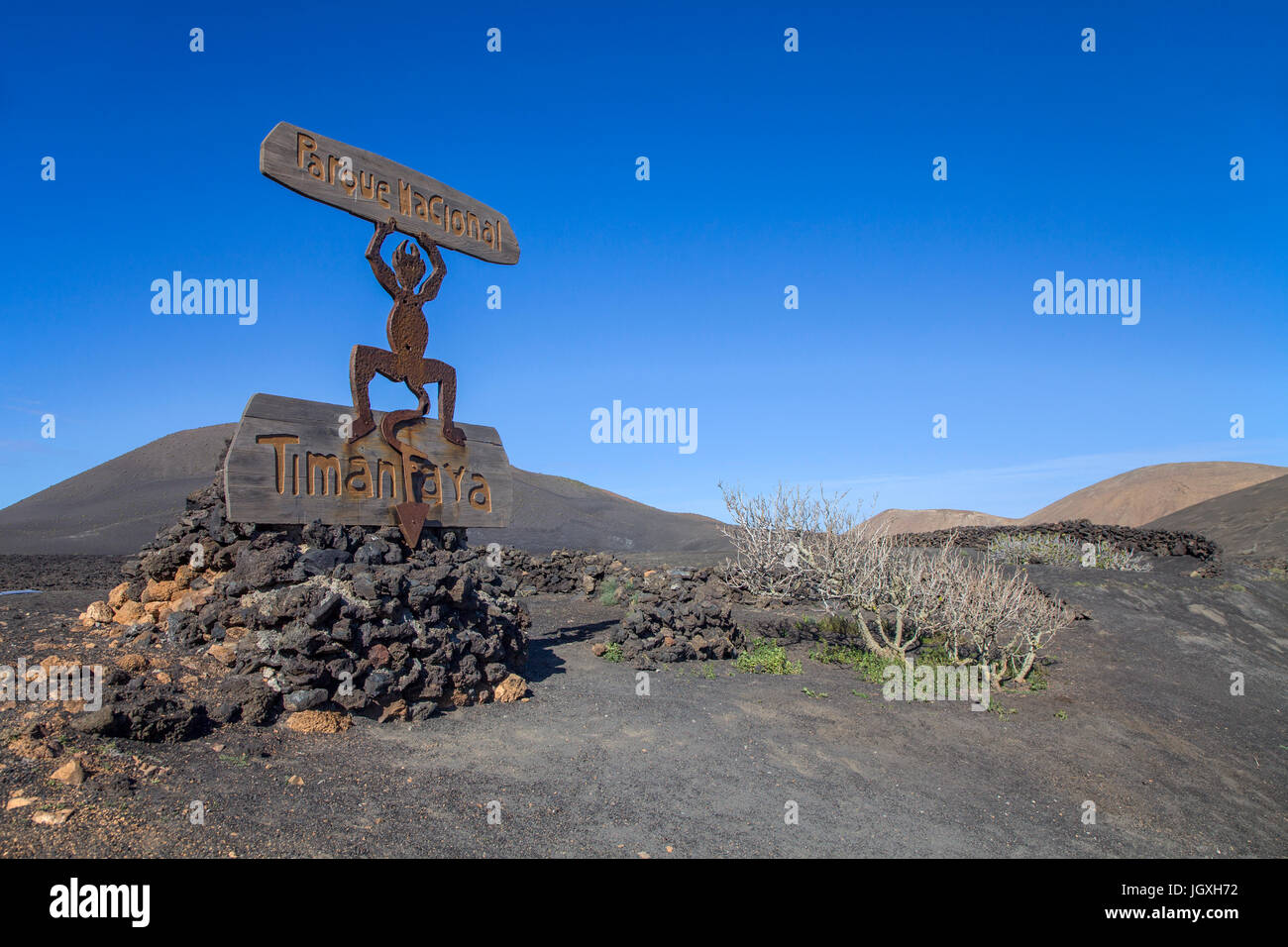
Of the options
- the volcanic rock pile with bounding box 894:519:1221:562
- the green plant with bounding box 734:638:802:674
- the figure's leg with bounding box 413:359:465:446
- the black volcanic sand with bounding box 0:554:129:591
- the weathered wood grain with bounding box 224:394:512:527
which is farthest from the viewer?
the volcanic rock pile with bounding box 894:519:1221:562

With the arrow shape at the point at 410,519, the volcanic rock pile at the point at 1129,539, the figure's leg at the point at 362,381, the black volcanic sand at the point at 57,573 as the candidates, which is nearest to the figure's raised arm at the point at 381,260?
the figure's leg at the point at 362,381

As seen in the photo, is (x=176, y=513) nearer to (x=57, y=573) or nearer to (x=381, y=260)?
(x=57, y=573)

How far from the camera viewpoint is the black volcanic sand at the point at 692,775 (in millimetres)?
4238

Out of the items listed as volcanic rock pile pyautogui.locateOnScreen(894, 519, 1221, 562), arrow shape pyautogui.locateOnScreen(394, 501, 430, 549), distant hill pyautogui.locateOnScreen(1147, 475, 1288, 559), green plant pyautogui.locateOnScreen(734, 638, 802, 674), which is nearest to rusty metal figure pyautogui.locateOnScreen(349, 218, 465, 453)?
arrow shape pyautogui.locateOnScreen(394, 501, 430, 549)

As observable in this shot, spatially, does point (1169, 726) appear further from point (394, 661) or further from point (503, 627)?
point (394, 661)

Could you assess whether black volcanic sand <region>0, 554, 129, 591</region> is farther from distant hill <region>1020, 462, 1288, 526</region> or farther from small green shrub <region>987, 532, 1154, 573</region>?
distant hill <region>1020, 462, 1288, 526</region>

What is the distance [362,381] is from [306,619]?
8.13 ft

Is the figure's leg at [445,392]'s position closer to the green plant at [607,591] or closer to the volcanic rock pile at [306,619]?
the volcanic rock pile at [306,619]

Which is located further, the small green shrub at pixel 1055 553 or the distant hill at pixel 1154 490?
the distant hill at pixel 1154 490

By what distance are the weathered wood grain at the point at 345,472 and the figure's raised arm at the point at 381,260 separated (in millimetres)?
1350

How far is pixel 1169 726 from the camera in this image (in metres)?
8.95

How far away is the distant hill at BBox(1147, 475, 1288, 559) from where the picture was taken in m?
33.6

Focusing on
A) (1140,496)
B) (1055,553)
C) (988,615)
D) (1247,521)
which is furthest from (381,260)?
(1140,496)
